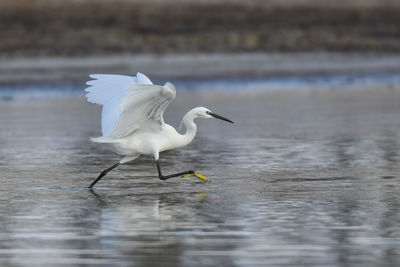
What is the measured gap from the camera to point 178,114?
19000 mm

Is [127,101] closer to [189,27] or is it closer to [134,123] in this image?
[134,123]

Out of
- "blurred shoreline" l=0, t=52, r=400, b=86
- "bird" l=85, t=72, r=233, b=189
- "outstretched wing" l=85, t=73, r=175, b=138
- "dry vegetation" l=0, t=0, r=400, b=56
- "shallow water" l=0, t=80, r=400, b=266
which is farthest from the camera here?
"dry vegetation" l=0, t=0, r=400, b=56

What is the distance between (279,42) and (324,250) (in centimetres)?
2441

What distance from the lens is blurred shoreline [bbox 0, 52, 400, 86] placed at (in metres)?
26.6

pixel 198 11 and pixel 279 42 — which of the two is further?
pixel 198 11

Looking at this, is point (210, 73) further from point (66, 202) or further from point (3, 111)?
point (66, 202)

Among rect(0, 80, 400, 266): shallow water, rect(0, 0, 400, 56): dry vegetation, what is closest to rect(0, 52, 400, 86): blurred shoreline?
rect(0, 0, 400, 56): dry vegetation

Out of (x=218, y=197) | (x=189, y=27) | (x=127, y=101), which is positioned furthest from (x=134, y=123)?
(x=189, y=27)

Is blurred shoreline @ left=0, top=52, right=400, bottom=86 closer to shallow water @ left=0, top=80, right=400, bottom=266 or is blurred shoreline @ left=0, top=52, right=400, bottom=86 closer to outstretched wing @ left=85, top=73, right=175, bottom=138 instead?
shallow water @ left=0, top=80, right=400, bottom=266

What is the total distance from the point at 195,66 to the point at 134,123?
1749 cm

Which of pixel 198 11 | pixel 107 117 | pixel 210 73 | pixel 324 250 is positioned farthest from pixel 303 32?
pixel 324 250

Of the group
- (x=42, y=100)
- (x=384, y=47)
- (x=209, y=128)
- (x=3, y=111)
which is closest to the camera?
(x=209, y=128)

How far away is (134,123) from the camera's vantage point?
35.2 ft

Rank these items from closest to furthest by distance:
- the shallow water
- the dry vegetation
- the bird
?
the shallow water < the bird < the dry vegetation
